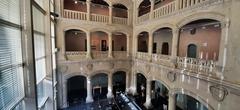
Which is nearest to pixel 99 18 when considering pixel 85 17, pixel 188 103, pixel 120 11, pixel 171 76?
pixel 85 17

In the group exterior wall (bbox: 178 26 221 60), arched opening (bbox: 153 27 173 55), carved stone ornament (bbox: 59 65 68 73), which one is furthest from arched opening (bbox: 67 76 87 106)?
exterior wall (bbox: 178 26 221 60)

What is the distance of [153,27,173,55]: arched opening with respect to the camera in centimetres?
1474

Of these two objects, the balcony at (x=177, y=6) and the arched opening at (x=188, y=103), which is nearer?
the balcony at (x=177, y=6)

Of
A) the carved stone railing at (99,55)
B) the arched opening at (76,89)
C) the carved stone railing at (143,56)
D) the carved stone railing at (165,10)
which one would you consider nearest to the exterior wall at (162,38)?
the carved stone railing at (143,56)

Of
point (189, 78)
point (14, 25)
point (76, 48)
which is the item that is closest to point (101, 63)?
point (76, 48)

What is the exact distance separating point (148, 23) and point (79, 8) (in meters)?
8.74

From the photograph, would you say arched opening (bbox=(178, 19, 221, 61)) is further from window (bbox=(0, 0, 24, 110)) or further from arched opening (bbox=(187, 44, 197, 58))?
window (bbox=(0, 0, 24, 110))

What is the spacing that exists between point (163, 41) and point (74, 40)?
1102 cm

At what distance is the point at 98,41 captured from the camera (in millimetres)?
17281

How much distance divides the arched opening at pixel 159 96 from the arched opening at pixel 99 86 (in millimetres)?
5821

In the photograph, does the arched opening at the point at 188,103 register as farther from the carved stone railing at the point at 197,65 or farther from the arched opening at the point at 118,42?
the arched opening at the point at 118,42

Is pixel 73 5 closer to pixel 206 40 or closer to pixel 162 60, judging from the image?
pixel 162 60

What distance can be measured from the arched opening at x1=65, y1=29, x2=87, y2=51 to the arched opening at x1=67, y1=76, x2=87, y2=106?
407cm

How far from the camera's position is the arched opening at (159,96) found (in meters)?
13.8
